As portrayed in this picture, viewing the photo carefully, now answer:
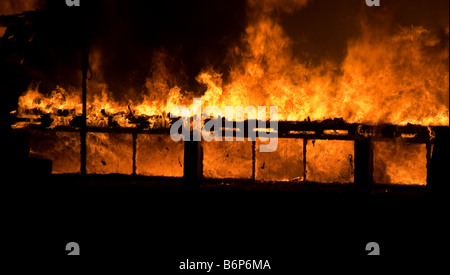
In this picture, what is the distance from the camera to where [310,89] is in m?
10.5

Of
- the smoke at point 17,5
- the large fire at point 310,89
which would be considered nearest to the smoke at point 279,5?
the large fire at point 310,89

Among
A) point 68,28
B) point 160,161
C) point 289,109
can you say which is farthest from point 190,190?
point 160,161

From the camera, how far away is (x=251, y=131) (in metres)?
6.82

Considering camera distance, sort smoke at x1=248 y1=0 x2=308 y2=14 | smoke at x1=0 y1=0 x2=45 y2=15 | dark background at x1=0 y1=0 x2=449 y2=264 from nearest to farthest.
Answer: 1. dark background at x1=0 y1=0 x2=449 y2=264
2. smoke at x1=0 y1=0 x2=45 y2=15
3. smoke at x1=248 y1=0 x2=308 y2=14

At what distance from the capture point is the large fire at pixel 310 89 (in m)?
10.1

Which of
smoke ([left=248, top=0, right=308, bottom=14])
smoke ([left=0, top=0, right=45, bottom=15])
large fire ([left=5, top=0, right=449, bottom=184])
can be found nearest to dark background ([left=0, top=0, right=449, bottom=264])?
large fire ([left=5, top=0, right=449, bottom=184])

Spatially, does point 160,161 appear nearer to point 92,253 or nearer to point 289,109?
point 289,109

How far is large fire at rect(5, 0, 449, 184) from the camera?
33.1 feet

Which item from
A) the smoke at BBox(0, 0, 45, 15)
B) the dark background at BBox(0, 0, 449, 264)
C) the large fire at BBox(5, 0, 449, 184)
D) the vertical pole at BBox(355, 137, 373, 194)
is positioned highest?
the smoke at BBox(0, 0, 45, 15)

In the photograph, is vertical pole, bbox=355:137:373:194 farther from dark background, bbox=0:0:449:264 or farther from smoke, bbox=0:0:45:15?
smoke, bbox=0:0:45:15

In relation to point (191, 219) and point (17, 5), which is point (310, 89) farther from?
point (17, 5)

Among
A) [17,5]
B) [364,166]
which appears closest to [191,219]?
[364,166]

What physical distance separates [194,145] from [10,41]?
4.98 metres
